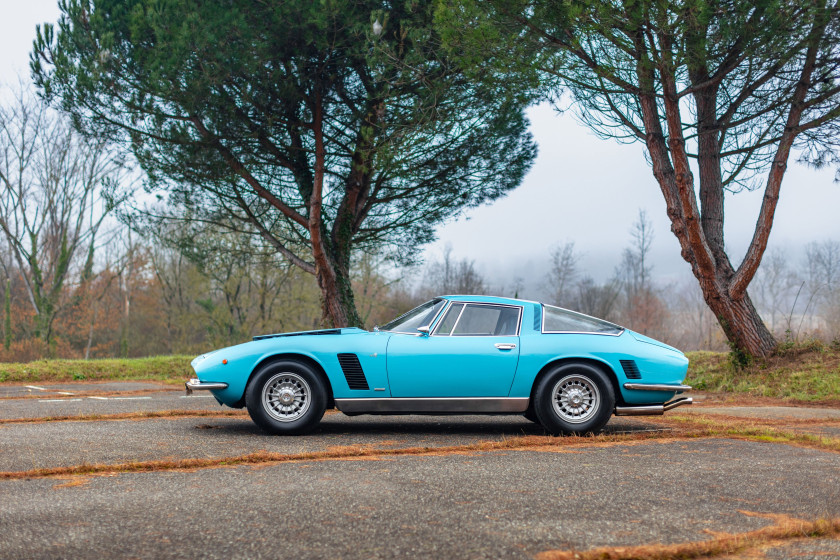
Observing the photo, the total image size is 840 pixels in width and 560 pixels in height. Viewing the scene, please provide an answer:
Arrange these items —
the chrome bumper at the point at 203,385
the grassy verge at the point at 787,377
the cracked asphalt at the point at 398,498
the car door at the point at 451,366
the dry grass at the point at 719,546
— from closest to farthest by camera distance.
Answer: the dry grass at the point at 719,546 → the cracked asphalt at the point at 398,498 → the chrome bumper at the point at 203,385 → the car door at the point at 451,366 → the grassy verge at the point at 787,377

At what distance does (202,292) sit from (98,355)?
7266 millimetres

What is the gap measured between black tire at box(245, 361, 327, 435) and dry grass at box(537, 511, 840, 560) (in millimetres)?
3887

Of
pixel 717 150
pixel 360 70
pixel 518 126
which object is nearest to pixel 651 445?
pixel 717 150

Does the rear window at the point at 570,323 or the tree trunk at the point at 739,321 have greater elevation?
the tree trunk at the point at 739,321

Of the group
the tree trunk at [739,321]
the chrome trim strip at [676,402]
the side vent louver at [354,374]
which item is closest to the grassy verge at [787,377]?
A: the tree trunk at [739,321]

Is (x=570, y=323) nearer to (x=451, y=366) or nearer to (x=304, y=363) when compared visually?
(x=451, y=366)

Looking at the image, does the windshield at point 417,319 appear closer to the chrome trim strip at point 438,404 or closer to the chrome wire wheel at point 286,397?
the chrome trim strip at point 438,404

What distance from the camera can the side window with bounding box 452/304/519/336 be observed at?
6934 mm

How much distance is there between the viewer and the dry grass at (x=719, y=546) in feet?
9.82

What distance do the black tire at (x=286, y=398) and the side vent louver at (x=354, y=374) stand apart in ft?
0.78

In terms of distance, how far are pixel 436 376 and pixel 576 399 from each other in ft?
4.31

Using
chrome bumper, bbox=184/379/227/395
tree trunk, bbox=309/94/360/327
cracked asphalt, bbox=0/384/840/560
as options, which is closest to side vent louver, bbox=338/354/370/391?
cracked asphalt, bbox=0/384/840/560

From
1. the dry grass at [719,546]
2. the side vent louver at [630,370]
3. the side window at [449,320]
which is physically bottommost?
the dry grass at [719,546]

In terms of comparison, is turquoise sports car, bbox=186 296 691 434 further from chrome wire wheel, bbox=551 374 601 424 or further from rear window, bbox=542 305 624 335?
rear window, bbox=542 305 624 335
